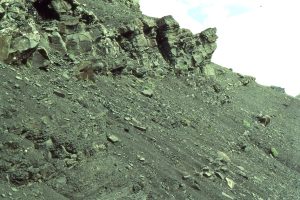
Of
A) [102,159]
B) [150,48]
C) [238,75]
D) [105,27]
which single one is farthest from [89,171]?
[238,75]

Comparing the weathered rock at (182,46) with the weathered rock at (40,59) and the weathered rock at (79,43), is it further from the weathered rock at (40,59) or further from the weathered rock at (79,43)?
the weathered rock at (40,59)

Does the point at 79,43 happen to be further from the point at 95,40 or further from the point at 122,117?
the point at 122,117

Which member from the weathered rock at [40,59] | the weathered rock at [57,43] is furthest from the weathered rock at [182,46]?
the weathered rock at [40,59]

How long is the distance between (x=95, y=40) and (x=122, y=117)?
24.6 ft

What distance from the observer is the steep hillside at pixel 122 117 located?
18.1 meters

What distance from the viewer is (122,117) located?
25938 millimetres

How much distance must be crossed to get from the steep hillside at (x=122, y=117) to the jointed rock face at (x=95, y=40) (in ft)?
0.24

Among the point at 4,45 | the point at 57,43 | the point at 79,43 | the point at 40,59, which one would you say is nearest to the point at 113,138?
the point at 40,59

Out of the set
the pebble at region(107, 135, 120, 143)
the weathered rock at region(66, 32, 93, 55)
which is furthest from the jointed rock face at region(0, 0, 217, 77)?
the pebble at region(107, 135, 120, 143)

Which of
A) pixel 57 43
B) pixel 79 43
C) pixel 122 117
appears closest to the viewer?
pixel 122 117

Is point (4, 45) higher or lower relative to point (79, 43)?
lower

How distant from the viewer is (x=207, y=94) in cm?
4059

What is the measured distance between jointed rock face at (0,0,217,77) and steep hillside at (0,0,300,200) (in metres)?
0.07

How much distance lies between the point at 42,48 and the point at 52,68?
114cm
